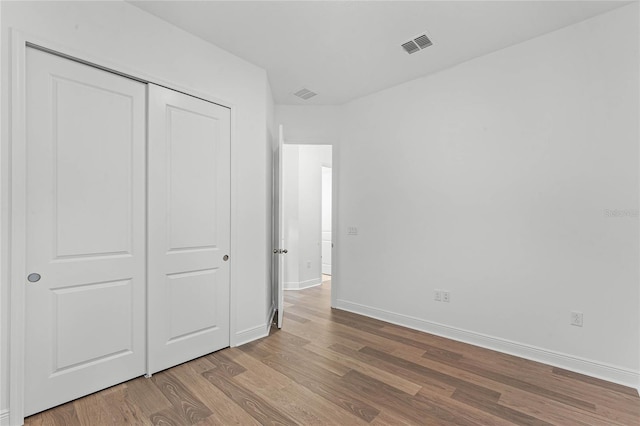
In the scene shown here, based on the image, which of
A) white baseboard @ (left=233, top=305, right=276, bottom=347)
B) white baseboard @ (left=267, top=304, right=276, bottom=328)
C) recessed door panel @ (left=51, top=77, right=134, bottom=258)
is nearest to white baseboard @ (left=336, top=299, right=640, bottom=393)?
white baseboard @ (left=267, top=304, right=276, bottom=328)

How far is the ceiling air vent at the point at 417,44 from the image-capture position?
268 centimetres

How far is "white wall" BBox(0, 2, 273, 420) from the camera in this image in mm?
1783

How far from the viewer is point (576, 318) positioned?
2.49m

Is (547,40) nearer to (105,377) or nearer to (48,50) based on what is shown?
(48,50)

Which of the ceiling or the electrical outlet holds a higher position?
the ceiling

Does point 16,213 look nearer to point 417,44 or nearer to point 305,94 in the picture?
point 305,94

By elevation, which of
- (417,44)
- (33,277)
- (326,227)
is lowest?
(33,277)

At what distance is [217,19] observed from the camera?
2.43 meters

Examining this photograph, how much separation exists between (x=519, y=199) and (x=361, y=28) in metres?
2.12

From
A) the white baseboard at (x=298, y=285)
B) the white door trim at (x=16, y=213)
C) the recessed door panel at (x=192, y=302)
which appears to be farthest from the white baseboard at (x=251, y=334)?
the white baseboard at (x=298, y=285)

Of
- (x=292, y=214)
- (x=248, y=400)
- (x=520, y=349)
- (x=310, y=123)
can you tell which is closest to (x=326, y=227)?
(x=292, y=214)

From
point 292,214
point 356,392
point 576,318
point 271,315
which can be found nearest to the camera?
point 356,392

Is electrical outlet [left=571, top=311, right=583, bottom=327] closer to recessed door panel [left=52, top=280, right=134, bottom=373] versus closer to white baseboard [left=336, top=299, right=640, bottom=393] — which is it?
white baseboard [left=336, top=299, right=640, bottom=393]

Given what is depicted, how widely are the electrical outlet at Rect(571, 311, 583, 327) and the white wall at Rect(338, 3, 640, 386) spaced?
34mm
